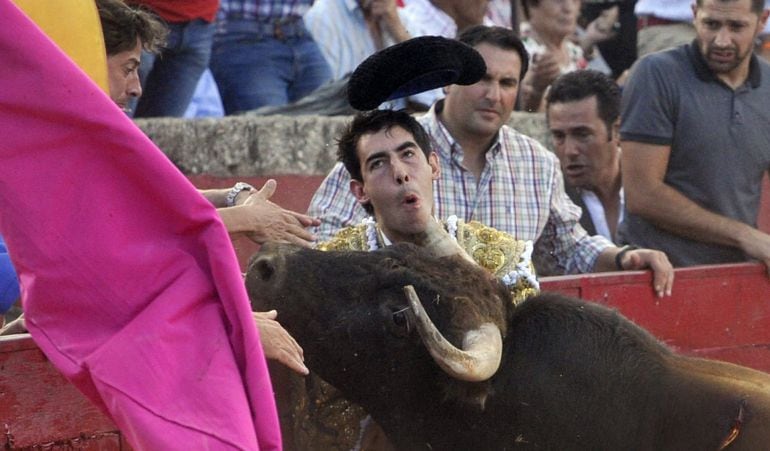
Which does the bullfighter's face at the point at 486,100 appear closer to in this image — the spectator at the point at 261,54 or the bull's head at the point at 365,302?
the spectator at the point at 261,54

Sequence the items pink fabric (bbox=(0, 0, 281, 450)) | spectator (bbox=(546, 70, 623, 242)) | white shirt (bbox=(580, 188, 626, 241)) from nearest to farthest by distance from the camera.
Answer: pink fabric (bbox=(0, 0, 281, 450)) < white shirt (bbox=(580, 188, 626, 241)) < spectator (bbox=(546, 70, 623, 242))

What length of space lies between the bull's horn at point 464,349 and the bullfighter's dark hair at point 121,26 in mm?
1008

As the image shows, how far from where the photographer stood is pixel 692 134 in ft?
19.0

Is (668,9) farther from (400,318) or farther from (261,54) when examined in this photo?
(400,318)

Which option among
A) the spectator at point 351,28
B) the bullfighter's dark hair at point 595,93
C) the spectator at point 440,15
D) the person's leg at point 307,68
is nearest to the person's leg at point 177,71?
the person's leg at point 307,68

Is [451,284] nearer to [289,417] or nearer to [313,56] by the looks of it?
[289,417]

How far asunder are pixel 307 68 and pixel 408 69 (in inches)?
111

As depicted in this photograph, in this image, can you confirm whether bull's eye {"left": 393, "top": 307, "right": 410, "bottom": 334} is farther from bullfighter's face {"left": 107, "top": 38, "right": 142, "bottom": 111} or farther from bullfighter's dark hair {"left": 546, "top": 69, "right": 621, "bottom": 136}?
bullfighter's dark hair {"left": 546, "top": 69, "right": 621, "bottom": 136}

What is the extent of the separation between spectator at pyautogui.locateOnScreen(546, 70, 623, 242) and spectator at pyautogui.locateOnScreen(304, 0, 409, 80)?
812 mm

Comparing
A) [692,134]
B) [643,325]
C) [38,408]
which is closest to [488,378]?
[38,408]

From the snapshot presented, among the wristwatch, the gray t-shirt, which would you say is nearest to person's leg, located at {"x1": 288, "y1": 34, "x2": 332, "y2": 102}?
the gray t-shirt

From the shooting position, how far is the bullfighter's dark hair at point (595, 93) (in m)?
6.40

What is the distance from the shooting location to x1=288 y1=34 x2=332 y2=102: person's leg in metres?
6.64

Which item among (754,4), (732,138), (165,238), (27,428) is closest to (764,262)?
(732,138)
